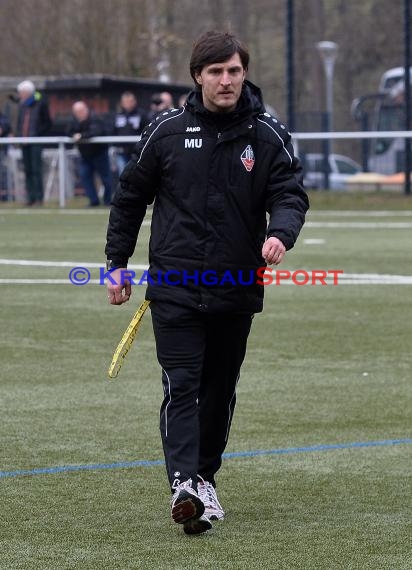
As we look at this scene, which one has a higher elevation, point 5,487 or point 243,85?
point 243,85

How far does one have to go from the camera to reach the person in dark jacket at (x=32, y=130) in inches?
1120

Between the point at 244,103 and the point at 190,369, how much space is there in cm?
99

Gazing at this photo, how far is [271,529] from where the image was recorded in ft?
18.5

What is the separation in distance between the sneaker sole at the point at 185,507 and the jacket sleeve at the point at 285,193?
3.22ft

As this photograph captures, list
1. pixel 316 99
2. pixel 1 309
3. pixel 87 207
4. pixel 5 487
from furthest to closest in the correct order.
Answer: pixel 316 99 < pixel 87 207 < pixel 1 309 < pixel 5 487

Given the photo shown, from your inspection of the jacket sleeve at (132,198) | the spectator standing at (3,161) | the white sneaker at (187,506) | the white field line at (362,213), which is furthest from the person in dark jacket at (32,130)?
the white sneaker at (187,506)

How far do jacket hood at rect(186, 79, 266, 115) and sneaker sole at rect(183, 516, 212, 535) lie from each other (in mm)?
1476

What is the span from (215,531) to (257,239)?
1.09 meters

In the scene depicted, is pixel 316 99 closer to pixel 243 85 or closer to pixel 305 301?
pixel 305 301

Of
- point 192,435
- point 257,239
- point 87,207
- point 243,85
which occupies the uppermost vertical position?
point 243,85

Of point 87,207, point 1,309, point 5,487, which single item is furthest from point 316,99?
point 5,487

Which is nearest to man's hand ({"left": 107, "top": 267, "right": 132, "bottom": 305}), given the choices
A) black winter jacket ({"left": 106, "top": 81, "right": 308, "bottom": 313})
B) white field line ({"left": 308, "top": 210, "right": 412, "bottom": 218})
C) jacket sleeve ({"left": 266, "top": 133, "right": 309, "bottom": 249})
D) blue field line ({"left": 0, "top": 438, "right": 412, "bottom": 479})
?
black winter jacket ({"left": 106, "top": 81, "right": 308, "bottom": 313})

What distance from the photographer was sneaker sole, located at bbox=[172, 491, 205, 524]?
5418 mm

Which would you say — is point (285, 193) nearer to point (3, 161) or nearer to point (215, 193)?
point (215, 193)
